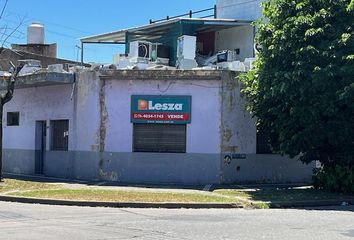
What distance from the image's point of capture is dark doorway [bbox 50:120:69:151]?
73.8 ft

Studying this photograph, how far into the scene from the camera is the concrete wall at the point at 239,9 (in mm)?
27547

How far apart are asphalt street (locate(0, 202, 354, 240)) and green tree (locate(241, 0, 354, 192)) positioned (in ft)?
11.4

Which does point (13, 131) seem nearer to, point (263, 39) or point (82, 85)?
point (82, 85)

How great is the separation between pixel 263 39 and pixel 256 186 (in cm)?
553

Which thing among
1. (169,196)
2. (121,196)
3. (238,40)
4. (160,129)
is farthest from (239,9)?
(121,196)

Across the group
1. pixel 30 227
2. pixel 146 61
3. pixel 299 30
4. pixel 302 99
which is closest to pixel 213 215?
pixel 30 227

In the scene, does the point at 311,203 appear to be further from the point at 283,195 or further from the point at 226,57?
the point at 226,57

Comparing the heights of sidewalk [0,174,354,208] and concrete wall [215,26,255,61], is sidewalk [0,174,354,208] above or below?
below

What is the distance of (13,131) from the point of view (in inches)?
985

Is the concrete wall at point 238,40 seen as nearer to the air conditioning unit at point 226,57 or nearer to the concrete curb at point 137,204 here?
the air conditioning unit at point 226,57

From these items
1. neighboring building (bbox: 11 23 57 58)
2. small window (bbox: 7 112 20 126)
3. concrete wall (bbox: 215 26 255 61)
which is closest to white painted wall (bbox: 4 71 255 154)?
small window (bbox: 7 112 20 126)

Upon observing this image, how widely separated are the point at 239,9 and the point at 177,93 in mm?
10296

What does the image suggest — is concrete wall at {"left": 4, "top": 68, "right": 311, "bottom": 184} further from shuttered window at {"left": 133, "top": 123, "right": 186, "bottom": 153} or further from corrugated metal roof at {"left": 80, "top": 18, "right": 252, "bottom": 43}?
corrugated metal roof at {"left": 80, "top": 18, "right": 252, "bottom": 43}

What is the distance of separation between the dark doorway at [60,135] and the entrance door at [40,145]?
706 mm
